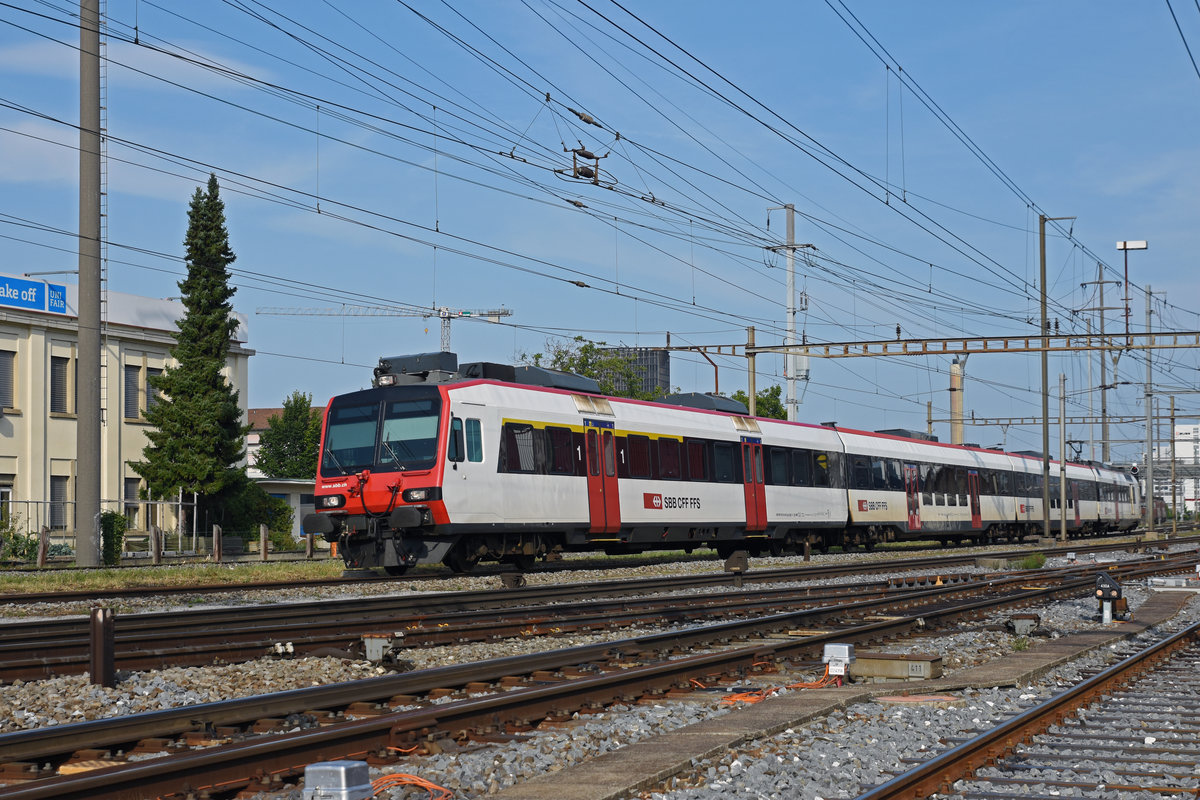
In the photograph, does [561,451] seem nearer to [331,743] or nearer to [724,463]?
[724,463]

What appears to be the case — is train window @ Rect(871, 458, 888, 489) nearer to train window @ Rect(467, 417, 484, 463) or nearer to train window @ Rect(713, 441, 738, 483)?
train window @ Rect(713, 441, 738, 483)

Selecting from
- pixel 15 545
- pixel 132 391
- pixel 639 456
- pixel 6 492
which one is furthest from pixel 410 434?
pixel 132 391

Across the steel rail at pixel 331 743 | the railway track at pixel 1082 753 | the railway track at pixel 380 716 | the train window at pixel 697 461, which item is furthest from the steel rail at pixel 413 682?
the train window at pixel 697 461

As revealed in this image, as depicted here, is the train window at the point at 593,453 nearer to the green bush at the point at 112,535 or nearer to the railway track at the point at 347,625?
the railway track at the point at 347,625

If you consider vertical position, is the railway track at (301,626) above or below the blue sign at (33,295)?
below

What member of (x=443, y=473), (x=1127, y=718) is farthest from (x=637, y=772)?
(x=443, y=473)

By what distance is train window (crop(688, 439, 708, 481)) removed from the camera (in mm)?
26266

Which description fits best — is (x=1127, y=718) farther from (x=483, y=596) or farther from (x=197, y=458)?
(x=197, y=458)

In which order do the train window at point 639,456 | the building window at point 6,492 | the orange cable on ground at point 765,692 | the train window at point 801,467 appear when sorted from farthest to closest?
the building window at point 6,492 → the train window at point 801,467 → the train window at point 639,456 → the orange cable on ground at point 765,692

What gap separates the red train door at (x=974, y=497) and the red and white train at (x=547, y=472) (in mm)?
10823

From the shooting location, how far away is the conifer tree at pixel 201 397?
45562mm

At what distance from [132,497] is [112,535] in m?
10.2

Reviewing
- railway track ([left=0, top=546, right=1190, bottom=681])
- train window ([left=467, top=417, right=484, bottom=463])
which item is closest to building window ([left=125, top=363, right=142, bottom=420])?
train window ([left=467, top=417, right=484, bottom=463])

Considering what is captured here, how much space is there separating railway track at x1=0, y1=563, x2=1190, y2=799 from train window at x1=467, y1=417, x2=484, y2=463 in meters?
8.54
